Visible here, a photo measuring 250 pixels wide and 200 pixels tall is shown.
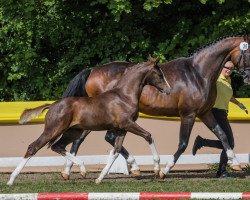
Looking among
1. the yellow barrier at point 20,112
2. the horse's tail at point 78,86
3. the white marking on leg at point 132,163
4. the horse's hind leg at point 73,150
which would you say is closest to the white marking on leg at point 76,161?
the horse's hind leg at point 73,150

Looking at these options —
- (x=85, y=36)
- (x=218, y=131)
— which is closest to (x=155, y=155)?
(x=218, y=131)

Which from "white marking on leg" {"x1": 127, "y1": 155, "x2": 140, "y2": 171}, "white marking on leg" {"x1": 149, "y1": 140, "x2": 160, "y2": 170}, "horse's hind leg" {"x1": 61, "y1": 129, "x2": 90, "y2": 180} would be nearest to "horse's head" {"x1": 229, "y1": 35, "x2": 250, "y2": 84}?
"white marking on leg" {"x1": 149, "y1": 140, "x2": 160, "y2": 170}

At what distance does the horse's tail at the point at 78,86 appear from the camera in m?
13.2

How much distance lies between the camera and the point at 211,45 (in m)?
13.0

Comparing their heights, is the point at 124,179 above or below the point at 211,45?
below

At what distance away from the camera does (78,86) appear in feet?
43.5

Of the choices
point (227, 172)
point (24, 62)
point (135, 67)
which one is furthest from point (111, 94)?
point (24, 62)

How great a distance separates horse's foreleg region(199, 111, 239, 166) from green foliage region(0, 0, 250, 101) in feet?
11.4

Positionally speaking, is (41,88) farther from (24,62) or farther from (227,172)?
(227,172)

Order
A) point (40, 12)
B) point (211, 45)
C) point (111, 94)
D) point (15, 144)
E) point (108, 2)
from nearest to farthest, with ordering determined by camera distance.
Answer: point (111, 94) < point (211, 45) < point (15, 144) < point (108, 2) < point (40, 12)

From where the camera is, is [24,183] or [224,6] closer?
[24,183]

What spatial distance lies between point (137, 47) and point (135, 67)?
449 cm

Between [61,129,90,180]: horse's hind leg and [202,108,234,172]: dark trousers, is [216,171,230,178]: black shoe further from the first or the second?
[61,129,90,180]: horse's hind leg

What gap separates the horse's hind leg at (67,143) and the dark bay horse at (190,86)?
0.50 metres
